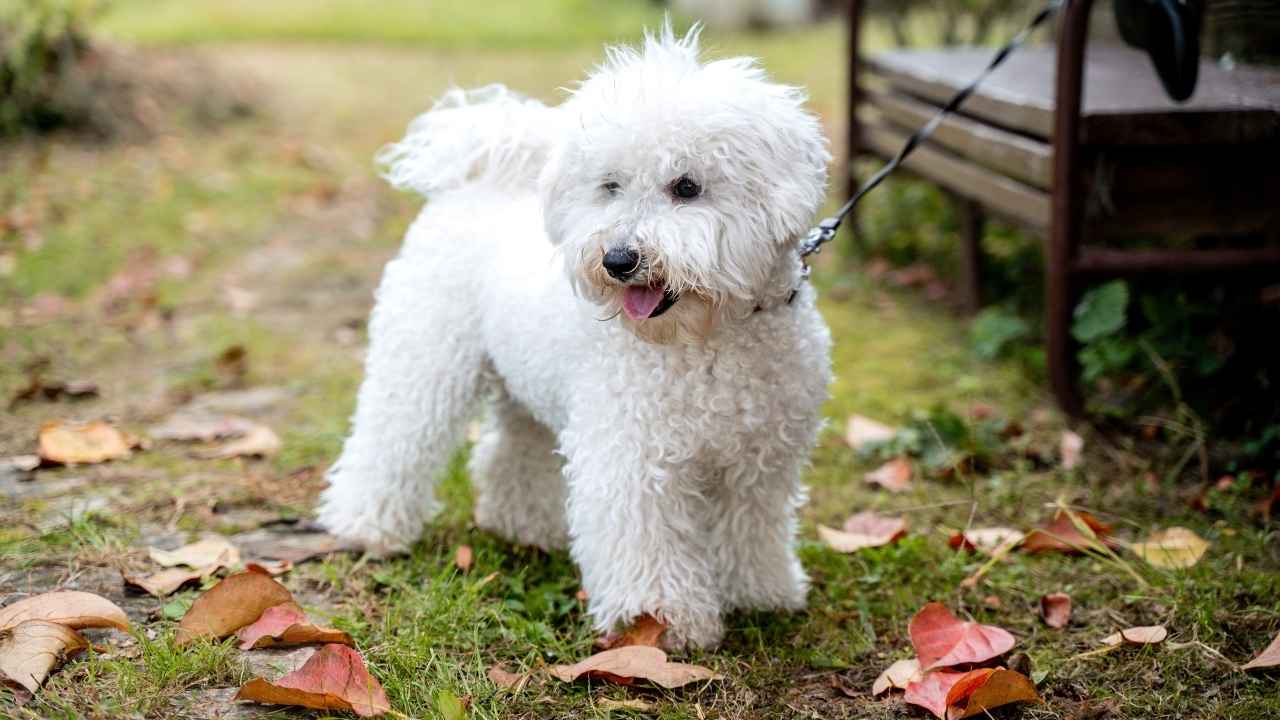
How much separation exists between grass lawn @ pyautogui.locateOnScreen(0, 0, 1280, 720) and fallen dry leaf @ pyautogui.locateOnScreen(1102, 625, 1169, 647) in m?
0.03

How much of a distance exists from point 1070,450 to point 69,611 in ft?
9.38

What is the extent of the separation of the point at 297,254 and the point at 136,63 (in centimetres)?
390

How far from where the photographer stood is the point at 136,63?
9.39 meters

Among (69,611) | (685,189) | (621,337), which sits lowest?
(69,611)

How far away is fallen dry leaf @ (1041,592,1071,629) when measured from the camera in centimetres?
293

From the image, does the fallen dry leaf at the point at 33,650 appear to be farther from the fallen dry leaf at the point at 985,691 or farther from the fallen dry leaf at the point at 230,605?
the fallen dry leaf at the point at 985,691

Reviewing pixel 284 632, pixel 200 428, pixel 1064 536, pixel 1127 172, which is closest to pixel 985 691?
pixel 1064 536

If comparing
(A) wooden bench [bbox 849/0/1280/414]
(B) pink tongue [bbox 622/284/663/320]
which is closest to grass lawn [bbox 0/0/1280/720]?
(A) wooden bench [bbox 849/0/1280/414]

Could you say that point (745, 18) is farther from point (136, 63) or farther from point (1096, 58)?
point (1096, 58)

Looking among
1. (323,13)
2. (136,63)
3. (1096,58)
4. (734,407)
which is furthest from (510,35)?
(734,407)

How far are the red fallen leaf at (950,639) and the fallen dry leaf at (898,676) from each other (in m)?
0.03

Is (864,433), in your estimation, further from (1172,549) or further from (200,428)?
(200,428)

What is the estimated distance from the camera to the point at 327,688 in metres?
2.38

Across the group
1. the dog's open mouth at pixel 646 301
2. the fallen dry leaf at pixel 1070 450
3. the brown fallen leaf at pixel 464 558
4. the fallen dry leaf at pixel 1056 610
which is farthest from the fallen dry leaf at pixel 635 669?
the fallen dry leaf at pixel 1070 450
